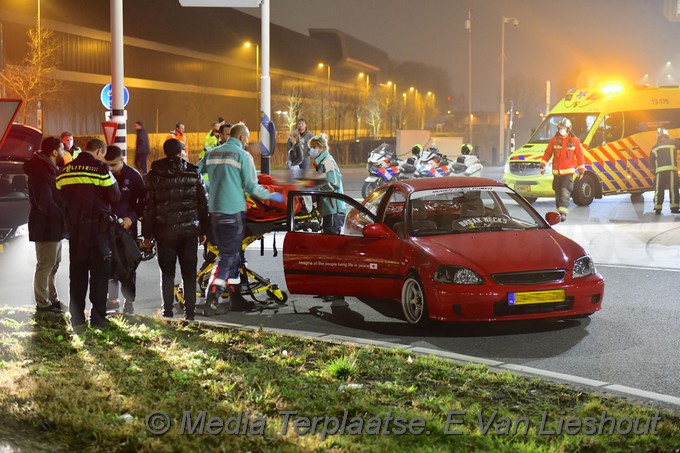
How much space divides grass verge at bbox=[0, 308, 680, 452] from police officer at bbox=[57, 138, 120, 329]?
74 cm

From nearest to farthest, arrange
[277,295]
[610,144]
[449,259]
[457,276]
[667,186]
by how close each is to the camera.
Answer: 1. [457,276]
2. [449,259]
3. [277,295]
4. [667,186]
5. [610,144]

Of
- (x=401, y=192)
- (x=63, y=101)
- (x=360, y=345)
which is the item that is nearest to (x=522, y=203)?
(x=401, y=192)

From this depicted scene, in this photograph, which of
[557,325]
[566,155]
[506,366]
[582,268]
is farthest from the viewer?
[566,155]

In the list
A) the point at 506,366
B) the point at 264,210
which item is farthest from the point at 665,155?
the point at 506,366

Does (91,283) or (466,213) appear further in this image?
(466,213)

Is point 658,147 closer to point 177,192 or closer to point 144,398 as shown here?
point 177,192

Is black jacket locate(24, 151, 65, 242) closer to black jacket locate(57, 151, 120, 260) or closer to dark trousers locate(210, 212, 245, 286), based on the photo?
black jacket locate(57, 151, 120, 260)

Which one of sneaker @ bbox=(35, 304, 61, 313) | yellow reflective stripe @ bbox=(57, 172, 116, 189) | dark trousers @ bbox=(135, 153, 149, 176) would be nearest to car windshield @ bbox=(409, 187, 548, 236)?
yellow reflective stripe @ bbox=(57, 172, 116, 189)

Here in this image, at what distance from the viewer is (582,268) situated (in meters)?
9.00

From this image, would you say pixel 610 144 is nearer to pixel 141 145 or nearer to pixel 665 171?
pixel 665 171

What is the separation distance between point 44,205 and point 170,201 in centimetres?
128

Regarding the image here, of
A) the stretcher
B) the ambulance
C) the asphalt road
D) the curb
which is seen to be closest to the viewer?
the curb

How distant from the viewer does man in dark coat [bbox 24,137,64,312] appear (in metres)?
9.40

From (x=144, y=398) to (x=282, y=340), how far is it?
7.53 ft
